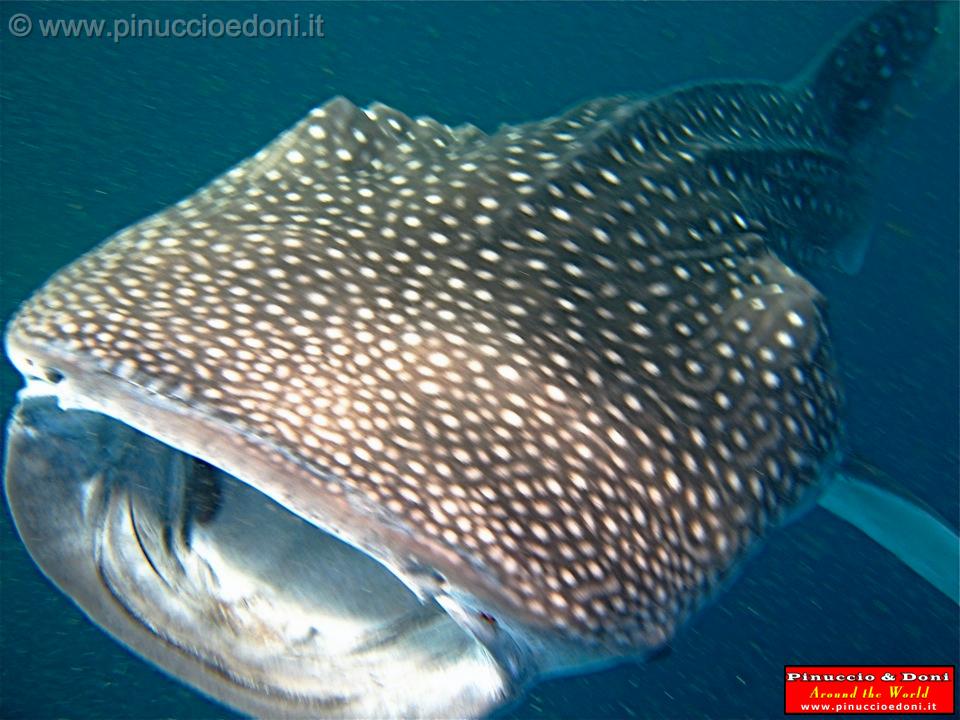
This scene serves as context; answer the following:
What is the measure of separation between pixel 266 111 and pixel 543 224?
22523 mm

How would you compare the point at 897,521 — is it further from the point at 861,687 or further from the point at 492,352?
the point at 492,352

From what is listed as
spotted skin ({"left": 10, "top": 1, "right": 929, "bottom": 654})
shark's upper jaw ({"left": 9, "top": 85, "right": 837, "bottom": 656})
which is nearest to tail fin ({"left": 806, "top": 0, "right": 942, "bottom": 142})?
spotted skin ({"left": 10, "top": 1, "right": 929, "bottom": 654})

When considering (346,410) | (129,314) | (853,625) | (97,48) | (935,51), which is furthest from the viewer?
(97,48)

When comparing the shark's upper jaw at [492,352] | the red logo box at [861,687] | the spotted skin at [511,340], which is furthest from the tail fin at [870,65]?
the red logo box at [861,687]

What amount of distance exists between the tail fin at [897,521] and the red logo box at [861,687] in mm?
1474

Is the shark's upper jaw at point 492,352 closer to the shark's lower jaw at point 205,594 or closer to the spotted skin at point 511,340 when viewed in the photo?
the spotted skin at point 511,340

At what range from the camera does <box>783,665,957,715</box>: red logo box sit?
216 inches

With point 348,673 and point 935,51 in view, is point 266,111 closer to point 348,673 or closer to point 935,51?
point 935,51

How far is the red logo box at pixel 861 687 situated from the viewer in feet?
18.0

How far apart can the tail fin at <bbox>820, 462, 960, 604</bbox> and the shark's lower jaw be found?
7.52ft

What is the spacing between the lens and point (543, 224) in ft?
10.2

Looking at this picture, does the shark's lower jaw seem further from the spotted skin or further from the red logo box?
the red logo box

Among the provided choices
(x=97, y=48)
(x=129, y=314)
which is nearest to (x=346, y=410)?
(x=129, y=314)

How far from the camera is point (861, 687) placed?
5.82 m
